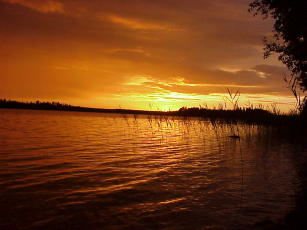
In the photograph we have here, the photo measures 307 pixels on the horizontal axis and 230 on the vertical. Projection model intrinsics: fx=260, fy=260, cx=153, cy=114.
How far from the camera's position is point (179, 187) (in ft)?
25.8

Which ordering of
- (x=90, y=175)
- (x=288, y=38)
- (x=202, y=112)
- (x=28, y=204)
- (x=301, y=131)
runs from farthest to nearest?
(x=301, y=131), (x=202, y=112), (x=288, y=38), (x=90, y=175), (x=28, y=204)

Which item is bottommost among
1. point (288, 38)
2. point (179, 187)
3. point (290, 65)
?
point (179, 187)

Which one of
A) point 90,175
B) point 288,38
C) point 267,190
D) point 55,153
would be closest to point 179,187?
point 267,190

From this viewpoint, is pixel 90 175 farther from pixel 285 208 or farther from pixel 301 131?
pixel 301 131

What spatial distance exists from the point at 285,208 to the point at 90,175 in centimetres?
602

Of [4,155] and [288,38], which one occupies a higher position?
[288,38]

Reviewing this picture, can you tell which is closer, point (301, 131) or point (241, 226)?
point (241, 226)

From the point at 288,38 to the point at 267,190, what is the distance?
13748mm

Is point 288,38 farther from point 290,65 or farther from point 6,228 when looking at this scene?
point 6,228

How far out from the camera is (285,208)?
19.9ft

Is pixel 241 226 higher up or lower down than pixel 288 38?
lower down

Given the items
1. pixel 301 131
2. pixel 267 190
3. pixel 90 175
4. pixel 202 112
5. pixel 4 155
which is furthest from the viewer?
pixel 301 131

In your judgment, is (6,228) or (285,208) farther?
(285,208)

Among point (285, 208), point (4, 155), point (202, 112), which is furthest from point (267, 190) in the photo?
point (202, 112)
